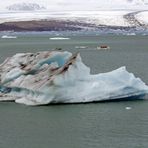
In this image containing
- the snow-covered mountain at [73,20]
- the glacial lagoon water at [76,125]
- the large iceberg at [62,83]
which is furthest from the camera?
the snow-covered mountain at [73,20]

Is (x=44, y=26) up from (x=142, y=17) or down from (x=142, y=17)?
down

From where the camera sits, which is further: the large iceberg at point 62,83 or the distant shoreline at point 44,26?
the distant shoreline at point 44,26

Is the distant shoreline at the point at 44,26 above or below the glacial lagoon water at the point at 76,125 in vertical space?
below

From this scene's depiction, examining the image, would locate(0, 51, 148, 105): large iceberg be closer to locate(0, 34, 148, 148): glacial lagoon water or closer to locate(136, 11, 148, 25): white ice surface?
locate(0, 34, 148, 148): glacial lagoon water

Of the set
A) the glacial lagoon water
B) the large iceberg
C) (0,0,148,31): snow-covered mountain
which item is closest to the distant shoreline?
(0,0,148,31): snow-covered mountain

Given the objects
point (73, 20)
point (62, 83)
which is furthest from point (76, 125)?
point (73, 20)

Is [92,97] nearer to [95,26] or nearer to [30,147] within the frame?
[30,147]

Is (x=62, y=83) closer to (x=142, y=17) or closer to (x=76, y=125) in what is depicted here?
(x=76, y=125)

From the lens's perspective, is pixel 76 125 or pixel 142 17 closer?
pixel 76 125

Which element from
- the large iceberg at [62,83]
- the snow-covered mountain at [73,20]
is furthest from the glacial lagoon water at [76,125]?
the snow-covered mountain at [73,20]

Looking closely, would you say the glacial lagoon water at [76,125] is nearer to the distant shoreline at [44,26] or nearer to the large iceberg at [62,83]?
the large iceberg at [62,83]

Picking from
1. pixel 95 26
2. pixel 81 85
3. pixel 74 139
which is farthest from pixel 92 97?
pixel 95 26
